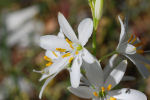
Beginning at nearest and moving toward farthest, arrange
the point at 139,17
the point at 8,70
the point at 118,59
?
1. the point at 118,59
2. the point at 8,70
3. the point at 139,17

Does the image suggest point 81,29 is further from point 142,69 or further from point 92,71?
point 142,69

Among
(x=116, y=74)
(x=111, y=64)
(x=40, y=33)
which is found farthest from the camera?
(x=40, y=33)

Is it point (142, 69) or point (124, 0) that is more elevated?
point (124, 0)

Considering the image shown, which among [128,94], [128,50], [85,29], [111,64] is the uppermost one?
[85,29]

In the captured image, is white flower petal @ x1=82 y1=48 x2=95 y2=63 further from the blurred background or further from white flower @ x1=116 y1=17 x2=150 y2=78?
the blurred background

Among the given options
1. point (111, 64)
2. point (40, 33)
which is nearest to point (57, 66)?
point (111, 64)

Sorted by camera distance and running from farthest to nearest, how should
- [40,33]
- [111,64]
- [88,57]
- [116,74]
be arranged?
[40,33], [111,64], [116,74], [88,57]

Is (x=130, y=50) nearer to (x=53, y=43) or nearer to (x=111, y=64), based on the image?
(x=111, y=64)

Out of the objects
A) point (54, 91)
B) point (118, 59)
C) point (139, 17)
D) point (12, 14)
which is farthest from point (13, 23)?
point (118, 59)
